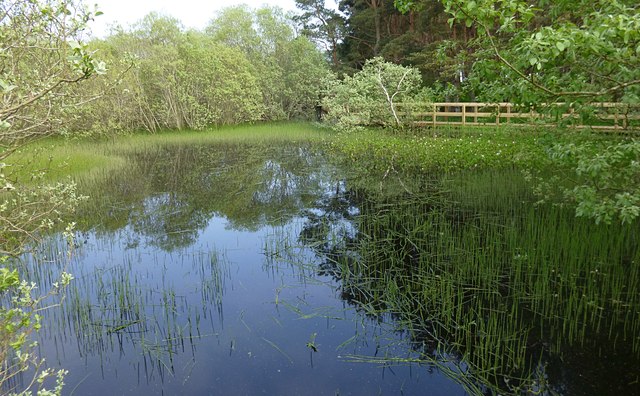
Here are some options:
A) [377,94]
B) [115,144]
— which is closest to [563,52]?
[377,94]

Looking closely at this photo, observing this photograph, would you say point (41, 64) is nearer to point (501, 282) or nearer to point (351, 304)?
point (351, 304)

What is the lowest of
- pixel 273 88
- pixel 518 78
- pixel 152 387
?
pixel 152 387

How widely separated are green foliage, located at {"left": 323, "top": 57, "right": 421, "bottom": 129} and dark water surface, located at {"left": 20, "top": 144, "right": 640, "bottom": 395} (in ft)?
44.2

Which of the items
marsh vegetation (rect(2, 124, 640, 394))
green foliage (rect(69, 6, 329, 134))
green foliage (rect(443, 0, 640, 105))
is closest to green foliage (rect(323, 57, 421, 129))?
green foliage (rect(69, 6, 329, 134))

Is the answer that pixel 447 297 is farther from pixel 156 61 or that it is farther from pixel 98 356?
pixel 156 61

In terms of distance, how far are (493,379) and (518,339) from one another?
2.73 ft

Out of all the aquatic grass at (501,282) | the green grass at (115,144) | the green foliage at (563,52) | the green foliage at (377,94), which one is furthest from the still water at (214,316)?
the green foliage at (377,94)

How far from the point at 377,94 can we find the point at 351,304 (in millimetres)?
19866

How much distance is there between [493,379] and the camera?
5004 mm

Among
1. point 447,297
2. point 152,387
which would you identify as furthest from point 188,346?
point 447,297

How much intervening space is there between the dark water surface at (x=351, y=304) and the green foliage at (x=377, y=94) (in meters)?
13.5

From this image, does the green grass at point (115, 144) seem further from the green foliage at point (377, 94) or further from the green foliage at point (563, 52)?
the green foliage at point (563, 52)

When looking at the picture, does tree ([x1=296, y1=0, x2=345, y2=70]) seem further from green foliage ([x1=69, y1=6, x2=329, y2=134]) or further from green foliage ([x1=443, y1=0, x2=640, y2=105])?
green foliage ([x1=443, y1=0, x2=640, y2=105])

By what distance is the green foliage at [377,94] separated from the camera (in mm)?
24547
